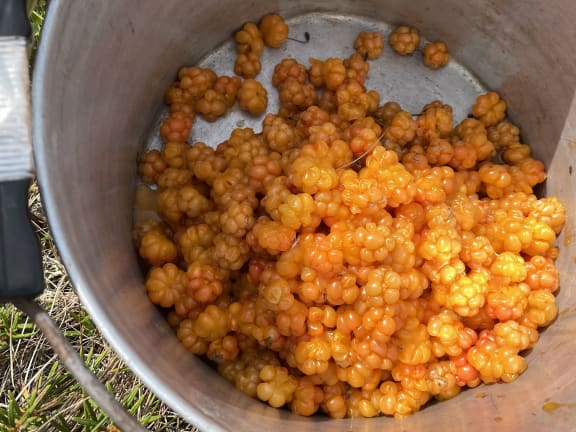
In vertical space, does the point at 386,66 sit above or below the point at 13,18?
below

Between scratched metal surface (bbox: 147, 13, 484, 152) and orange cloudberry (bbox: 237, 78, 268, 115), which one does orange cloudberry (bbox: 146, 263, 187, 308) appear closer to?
orange cloudberry (bbox: 237, 78, 268, 115)

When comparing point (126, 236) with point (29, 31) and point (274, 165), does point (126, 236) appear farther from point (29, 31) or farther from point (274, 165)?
point (29, 31)

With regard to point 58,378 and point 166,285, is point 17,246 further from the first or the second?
point 58,378

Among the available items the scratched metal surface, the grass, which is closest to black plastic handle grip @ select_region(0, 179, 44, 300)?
the grass

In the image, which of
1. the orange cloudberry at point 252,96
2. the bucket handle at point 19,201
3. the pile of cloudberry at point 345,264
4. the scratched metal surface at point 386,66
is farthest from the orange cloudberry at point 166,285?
the scratched metal surface at point 386,66

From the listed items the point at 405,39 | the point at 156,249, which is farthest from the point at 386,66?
the point at 156,249

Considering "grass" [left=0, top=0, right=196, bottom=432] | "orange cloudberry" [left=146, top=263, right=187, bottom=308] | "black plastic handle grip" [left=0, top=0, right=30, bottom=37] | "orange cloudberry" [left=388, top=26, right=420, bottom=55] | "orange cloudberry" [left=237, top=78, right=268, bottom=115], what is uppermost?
"black plastic handle grip" [left=0, top=0, right=30, bottom=37]

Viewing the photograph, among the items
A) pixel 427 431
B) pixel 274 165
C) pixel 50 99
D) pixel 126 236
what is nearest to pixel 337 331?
pixel 427 431

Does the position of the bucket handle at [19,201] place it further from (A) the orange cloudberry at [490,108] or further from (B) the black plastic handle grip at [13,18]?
(A) the orange cloudberry at [490,108]
